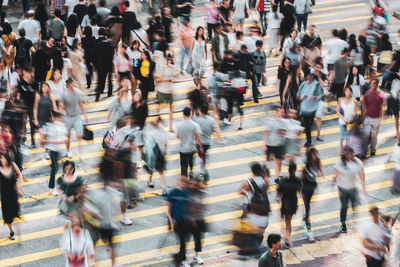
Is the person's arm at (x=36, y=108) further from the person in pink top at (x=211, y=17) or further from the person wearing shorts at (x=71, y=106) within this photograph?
the person in pink top at (x=211, y=17)

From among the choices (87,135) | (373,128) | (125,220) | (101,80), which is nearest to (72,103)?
(87,135)

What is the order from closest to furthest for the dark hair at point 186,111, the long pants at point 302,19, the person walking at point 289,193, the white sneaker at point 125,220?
the person walking at point 289,193
the white sneaker at point 125,220
the dark hair at point 186,111
the long pants at point 302,19

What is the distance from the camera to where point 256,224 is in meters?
12.4

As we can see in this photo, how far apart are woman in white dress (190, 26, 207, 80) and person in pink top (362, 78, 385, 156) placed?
4834mm

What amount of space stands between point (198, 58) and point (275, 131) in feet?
17.1

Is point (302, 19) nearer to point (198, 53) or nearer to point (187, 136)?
point (198, 53)

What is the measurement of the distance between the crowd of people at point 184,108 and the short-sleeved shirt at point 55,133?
21 mm

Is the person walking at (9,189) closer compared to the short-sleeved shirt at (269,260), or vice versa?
the short-sleeved shirt at (269,260)

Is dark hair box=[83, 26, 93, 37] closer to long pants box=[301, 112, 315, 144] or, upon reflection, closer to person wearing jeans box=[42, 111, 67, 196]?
person wearing jeans box=[42, 111, 67, 196]

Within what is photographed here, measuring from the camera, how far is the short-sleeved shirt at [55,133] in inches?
591

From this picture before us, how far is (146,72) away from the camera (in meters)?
18.8

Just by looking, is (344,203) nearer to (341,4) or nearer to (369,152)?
(369,152)

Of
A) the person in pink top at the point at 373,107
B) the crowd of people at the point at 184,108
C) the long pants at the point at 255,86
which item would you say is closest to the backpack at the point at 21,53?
the crowd of people at the point at 184,108

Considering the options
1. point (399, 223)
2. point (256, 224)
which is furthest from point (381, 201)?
point (256, 224)
